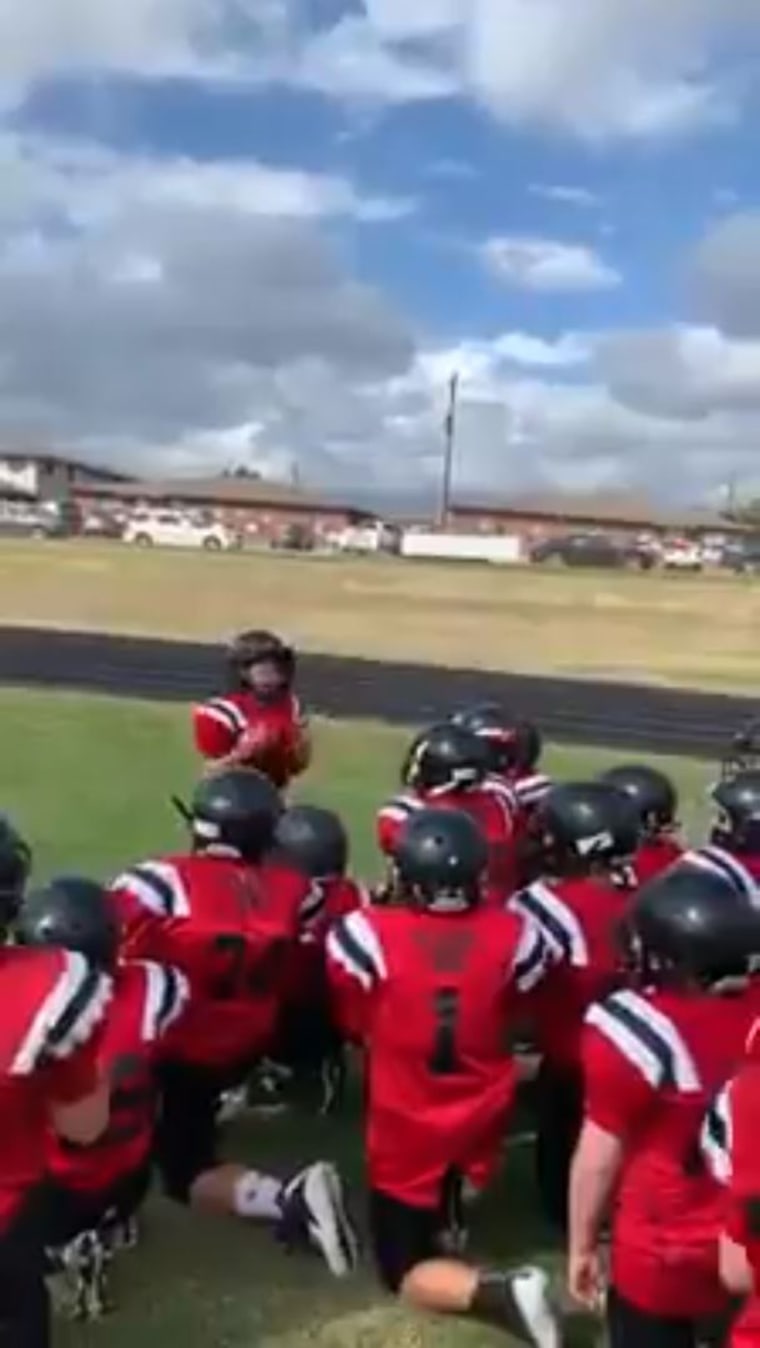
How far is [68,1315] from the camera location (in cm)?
487

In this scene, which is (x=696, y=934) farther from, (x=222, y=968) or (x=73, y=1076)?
(x=222, y=968)

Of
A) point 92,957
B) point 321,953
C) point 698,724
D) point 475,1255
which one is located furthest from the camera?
point 698,724

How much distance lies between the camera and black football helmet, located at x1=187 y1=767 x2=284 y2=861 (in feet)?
18.0

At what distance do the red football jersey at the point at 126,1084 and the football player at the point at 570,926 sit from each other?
1066 mm

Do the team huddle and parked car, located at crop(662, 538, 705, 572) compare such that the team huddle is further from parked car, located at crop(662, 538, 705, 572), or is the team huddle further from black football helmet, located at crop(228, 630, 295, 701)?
parked car, located at crop(662, 538, 705, 572)

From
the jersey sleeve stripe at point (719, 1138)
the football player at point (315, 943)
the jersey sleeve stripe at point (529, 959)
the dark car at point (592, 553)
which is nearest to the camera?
the jersey sleeve stripe at point (719, 1138)

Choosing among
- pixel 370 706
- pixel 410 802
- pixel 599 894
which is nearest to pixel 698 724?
pixel 370 706

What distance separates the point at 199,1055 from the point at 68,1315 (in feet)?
2.89

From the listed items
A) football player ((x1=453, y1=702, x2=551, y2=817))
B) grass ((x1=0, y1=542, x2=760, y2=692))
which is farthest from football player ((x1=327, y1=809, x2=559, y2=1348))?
grass ((x1=0, y1=542, x2=760, y2=692))

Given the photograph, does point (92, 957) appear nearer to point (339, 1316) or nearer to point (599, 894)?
point (339, 1316)

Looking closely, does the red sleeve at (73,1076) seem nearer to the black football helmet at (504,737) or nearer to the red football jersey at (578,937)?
the red football jersey at (578,937)

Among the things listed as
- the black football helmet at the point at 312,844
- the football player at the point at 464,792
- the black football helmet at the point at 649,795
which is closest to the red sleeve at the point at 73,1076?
the black football helmet at the point at 312,844

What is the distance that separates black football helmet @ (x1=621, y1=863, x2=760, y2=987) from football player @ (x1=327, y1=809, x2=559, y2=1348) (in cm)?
80

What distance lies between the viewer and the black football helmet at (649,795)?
660 centimetres
